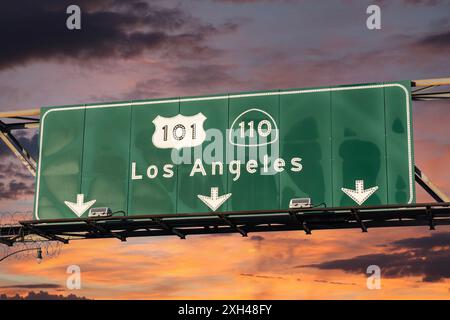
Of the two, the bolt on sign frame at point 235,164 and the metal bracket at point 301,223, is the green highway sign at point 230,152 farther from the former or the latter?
the metal bracket at point 301,223

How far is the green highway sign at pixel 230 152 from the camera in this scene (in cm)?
2534

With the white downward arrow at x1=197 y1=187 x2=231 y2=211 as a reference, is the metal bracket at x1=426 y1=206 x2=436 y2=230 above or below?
below

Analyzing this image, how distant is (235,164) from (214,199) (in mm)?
1454

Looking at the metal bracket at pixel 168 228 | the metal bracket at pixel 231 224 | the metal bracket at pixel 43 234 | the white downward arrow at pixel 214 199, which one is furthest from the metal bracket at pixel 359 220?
the metal bracket at pixel 43 234

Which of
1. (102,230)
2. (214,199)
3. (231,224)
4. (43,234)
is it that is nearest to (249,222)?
(231,224)

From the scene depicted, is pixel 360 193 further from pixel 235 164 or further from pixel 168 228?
pixel 168 228

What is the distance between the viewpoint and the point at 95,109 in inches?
1142

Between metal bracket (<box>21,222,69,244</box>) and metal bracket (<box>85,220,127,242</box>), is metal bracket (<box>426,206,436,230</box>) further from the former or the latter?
metal bracket (<box>21,222,69,244</box>)

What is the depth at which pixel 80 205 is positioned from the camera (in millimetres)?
28391

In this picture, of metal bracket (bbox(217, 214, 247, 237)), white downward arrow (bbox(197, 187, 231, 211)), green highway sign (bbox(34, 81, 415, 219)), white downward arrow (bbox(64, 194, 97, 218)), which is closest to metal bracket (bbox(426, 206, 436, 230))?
green highway sign (bbox(34, 81, 415, 219))

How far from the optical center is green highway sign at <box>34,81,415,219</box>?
2534 centimetres

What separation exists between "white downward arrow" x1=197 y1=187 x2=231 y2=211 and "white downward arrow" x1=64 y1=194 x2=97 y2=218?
464 centimetres

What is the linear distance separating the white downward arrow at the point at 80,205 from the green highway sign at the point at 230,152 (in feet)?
0.13
